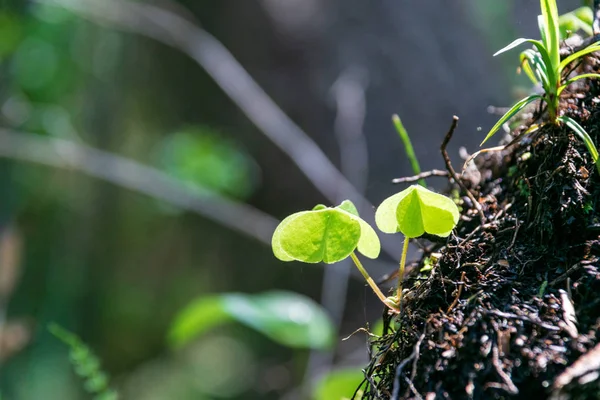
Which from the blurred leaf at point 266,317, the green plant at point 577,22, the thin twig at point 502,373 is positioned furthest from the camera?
the blurred leaf at point 266,317

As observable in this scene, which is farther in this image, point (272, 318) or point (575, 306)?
point (272, 318)

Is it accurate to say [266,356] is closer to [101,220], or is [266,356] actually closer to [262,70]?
[101,220]

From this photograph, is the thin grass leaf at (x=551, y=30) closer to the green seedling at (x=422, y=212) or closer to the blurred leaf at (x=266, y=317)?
the green seedling at (x=422, y=212)

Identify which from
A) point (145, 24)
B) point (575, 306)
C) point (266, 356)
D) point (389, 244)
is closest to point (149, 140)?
point (145, 24)

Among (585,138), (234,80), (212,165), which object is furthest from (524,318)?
Result: (212,165)

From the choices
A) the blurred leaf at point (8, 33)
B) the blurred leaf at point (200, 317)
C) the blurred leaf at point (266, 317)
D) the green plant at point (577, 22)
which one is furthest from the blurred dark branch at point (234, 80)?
the green plant at point (577, 22)

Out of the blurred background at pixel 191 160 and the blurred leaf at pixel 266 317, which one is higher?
the blurred background at pixel 191 160
